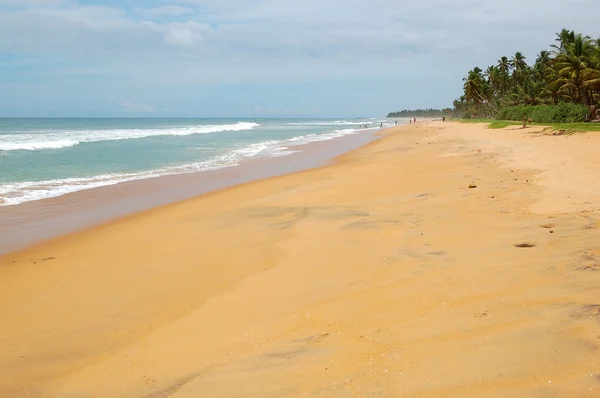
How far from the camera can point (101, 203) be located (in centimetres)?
1408

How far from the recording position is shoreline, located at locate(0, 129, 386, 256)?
10.5 m

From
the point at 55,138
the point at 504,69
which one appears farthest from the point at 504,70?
the point at 55,138

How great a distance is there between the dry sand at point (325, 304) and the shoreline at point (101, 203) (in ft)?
2.89

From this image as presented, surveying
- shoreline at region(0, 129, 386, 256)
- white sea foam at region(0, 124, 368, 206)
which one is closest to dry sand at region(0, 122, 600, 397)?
shoreline at region(0, 129, 386, 256)

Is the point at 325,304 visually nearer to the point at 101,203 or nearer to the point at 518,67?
the point at 101,203

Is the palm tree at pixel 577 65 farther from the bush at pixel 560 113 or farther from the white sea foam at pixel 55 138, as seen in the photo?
the white sea foam at pixel 55 138

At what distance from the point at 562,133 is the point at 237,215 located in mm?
23355

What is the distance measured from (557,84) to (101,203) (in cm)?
4558

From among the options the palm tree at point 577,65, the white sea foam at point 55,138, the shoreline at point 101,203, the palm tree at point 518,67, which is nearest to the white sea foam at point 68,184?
the shoreline at point 101,203

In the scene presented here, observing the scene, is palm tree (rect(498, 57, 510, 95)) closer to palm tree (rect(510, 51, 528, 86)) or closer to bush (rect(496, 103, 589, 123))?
palm tree (rect(510, 51, 528, 86))

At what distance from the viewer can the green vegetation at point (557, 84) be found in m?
40.7

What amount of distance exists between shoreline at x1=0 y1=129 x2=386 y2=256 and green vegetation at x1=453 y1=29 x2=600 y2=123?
28.4m

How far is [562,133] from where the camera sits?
27656mm

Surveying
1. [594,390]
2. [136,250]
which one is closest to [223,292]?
[136,250]
